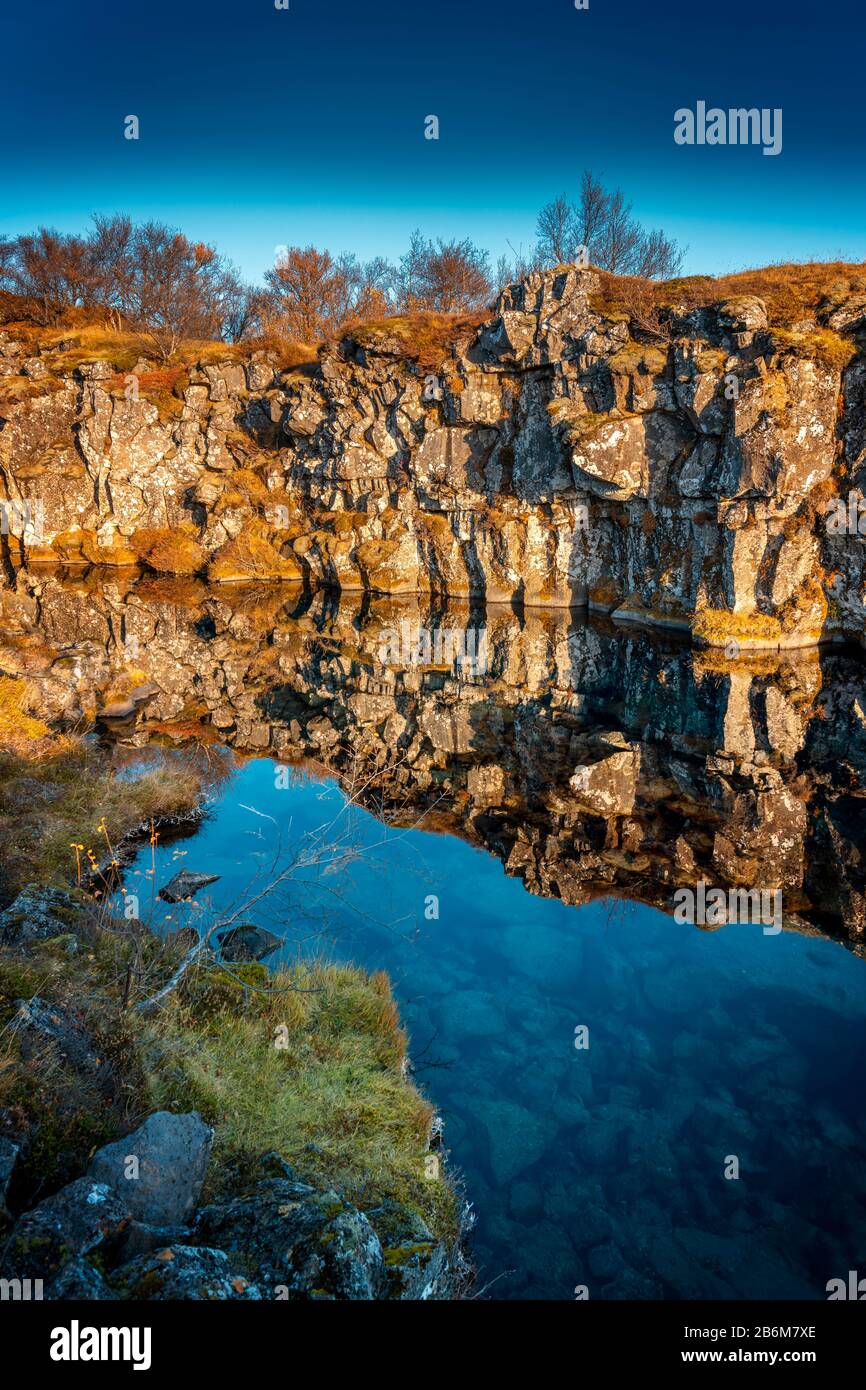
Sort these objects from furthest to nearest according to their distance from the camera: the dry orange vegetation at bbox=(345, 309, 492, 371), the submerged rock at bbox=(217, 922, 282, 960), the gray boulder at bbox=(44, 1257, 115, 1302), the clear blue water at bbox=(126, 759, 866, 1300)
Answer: the dry orange vegetation at bbox=(345, 309, 492, 371) → the submerged rock at bbox=(217, 922, 282, 960) → the clear blue water at bbox=(126, 759, 866, 1300) → the gray boulder at bbox=(44, 1257, 115, 1302)

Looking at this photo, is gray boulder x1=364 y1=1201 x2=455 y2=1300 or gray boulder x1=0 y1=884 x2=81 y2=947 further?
gray boulder x1=0 y1=884 x2=81 y2=947

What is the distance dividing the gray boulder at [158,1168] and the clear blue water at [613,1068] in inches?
124

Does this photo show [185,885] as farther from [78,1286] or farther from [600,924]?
[78,1286]

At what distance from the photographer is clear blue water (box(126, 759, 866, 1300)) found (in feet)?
23.1

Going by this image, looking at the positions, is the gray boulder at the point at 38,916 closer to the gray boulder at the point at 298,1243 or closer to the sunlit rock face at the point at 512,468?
the gray boulder at the point at 298,1243

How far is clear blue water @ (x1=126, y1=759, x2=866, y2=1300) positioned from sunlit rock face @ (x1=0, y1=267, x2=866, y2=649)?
22968mm

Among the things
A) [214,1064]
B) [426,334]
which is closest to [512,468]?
[426,334]

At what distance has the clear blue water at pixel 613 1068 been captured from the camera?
23.1 feet

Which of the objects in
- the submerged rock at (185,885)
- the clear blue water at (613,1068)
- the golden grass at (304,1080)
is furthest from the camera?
the submerged rock at (185,885)

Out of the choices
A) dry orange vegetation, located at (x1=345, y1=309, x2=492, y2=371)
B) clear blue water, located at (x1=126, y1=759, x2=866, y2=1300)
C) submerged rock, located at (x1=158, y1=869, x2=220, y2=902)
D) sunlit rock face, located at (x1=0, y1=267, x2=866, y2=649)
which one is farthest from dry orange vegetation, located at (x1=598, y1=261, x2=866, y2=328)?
submerged rock, located at (x1=158, y1=869, x2=220, y2=902)

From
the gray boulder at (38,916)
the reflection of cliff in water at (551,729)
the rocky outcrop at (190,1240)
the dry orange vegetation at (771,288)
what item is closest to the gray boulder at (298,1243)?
the rocky outcrop at (190,1240)

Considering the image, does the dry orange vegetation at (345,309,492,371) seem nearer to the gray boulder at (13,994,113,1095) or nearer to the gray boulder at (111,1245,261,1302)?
the gray boulder at (13,994,113,1095)
